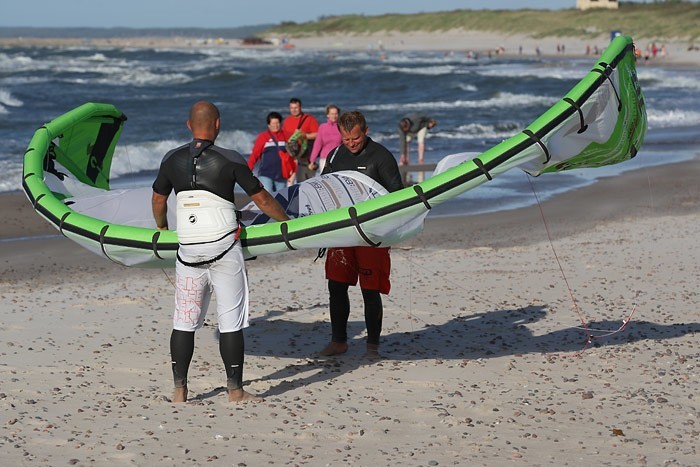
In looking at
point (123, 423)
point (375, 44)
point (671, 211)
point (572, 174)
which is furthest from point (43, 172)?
point (375, 44)

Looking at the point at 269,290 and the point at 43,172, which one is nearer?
the point at 43,172

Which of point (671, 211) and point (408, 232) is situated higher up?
point (408, 232)

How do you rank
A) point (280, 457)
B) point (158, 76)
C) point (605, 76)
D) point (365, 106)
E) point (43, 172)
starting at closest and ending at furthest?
point (280, 457), point (605, 76), point (43, 172), point (365, 106), point (158, 76)

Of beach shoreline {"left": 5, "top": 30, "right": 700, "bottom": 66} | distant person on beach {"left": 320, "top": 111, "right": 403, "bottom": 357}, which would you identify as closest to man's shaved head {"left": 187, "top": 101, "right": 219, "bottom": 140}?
distant person on beach {"left": 320, "top": 111, "right": 403, "bottom": 357}

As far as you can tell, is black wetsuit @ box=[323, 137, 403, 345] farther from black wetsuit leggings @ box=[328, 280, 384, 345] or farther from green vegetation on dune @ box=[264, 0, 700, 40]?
green vegetation on dune @ box=[264, 0, 700, 40]

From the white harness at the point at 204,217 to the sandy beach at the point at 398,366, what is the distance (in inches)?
39.5

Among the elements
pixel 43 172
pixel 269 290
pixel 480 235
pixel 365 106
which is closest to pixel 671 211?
pixel 480 235

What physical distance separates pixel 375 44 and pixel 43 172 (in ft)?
375

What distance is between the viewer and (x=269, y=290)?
31.9 feet

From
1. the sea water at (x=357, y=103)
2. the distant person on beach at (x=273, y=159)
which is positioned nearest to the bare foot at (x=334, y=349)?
the distant person on beach at (x=273, y=159)

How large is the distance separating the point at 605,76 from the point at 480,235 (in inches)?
247

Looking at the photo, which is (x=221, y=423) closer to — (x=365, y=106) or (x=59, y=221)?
(x=59, y=221)

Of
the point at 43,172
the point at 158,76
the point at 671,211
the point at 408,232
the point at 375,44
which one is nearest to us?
the point at 408,232

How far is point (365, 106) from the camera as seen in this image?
1489 inches
